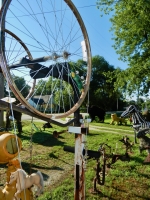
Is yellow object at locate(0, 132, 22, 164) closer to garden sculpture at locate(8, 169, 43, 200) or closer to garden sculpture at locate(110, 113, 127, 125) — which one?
garden sculpture at locate(8, 169, 43, 200)

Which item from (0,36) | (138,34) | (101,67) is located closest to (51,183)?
(0,36)

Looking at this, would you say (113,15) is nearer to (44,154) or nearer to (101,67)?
(44,154)

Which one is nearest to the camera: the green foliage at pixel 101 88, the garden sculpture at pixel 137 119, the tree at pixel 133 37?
the garden sculpture at pixel 137 119

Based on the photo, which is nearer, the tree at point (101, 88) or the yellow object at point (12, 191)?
the yellow object at point (12, 191)

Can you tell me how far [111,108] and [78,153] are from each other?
117 ft

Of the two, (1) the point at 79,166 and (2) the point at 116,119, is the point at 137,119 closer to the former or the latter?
(1) the point at 79,166

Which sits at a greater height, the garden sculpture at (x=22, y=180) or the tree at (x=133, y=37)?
the tree at (x=133, y=37)

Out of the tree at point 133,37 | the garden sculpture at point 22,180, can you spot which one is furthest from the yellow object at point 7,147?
the tree at point 133,37

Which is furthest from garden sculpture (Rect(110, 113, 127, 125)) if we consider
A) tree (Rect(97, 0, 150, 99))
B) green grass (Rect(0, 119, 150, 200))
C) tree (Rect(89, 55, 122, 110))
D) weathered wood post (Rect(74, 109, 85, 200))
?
tree (Rect(89, 55, 122, 110))

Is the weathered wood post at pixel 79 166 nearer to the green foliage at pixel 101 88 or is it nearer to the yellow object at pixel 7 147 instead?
the yellow object at pixel 7 147

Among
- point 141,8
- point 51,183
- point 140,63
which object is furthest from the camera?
point 140,63

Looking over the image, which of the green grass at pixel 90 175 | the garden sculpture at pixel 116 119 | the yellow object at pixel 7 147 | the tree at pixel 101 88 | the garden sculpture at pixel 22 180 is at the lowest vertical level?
the green grass at pixel 90 175

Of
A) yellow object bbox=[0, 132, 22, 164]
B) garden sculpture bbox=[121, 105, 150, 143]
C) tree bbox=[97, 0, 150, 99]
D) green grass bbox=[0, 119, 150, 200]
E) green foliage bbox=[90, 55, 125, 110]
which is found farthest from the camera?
green foliage bbox=[90, 55, 125, 110]

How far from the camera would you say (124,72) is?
1730 centimetres
